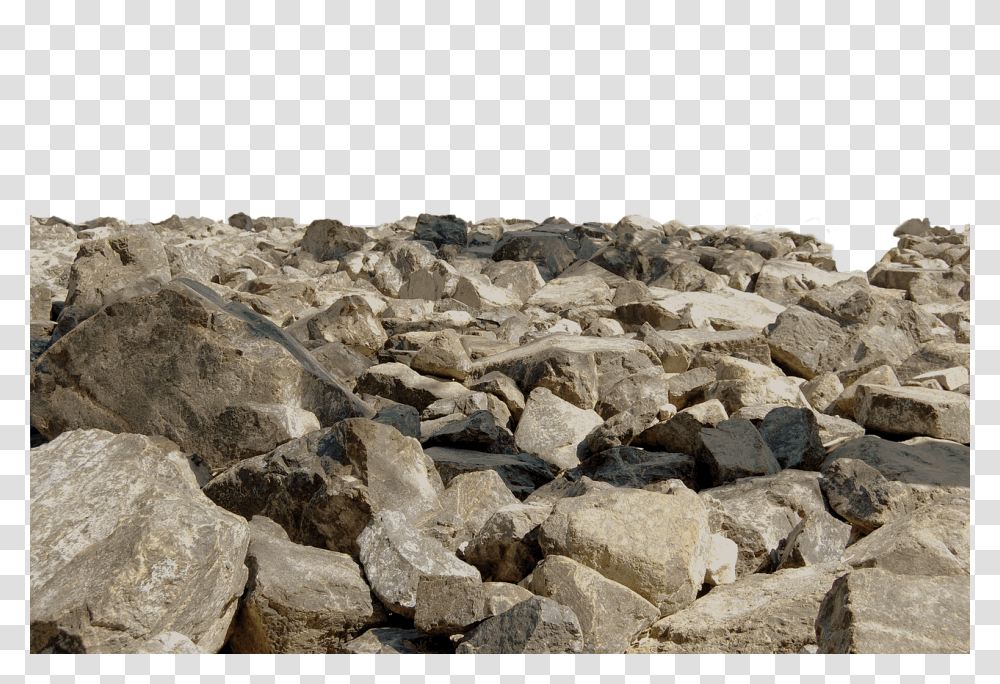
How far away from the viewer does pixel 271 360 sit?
3.45 meters

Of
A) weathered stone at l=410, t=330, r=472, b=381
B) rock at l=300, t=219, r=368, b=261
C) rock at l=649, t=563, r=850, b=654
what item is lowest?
rock at l=649, t=563, r=850, b=654

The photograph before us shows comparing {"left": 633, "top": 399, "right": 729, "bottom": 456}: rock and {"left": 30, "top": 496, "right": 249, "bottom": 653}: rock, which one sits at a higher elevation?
{"left": 633, "top": 399, "right": 729, "bottom": 456}: rock

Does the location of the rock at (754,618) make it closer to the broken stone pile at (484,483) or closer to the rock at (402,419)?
the broken stone pile at (484,483)

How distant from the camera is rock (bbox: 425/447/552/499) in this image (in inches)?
132

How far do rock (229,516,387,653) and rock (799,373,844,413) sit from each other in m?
3.03

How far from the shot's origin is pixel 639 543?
8.32ft

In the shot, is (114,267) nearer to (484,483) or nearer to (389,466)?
(389,466)

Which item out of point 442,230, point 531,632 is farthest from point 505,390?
point 442,230

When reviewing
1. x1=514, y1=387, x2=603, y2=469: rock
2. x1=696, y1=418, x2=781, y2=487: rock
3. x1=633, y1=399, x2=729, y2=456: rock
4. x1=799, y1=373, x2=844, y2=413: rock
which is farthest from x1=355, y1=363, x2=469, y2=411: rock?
x1=799, y1=373, x2=844, y2=413: rock

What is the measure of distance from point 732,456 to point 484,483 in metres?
1.08

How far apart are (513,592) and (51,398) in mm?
2278

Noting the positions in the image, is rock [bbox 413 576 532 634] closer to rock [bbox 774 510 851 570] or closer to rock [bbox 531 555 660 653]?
rock [bbox 531 555 660 653]

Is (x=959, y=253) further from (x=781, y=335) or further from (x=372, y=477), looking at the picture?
(x=372, y=477)

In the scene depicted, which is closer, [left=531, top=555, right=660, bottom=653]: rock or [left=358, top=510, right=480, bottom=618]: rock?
[left=531, top=555, right=660, bottom=653]: rock
